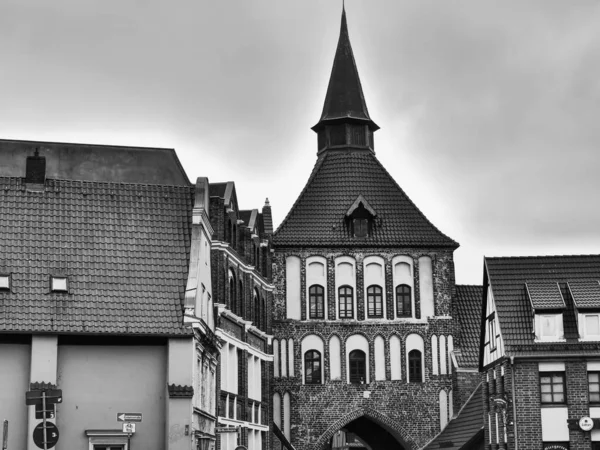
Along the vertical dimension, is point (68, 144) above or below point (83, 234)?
above

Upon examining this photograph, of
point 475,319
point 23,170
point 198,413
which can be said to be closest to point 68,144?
point 23,170

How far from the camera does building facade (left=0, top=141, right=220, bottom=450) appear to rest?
33.5 m

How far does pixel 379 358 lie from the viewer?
6209 cm

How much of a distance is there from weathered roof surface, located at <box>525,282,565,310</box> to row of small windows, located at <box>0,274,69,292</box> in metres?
17.8

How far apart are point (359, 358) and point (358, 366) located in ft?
1.30

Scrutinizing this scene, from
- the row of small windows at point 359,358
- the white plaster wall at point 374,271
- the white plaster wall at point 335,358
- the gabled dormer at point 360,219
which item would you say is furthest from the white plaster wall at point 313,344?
the gabled dormer at point 360,219

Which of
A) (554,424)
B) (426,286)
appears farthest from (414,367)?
(554,424)

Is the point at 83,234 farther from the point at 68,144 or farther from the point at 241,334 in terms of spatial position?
the point at 241,334

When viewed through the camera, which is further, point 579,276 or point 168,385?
point 579,276

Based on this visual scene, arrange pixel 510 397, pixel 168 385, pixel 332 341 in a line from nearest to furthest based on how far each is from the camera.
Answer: pixel 168 385 → pixel 510 397 → pixel 332 341

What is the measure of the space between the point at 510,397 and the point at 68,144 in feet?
57.8

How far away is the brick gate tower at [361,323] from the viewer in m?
61.6

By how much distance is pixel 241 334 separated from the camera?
49344 mm

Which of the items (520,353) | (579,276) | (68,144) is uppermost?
(68,144)
